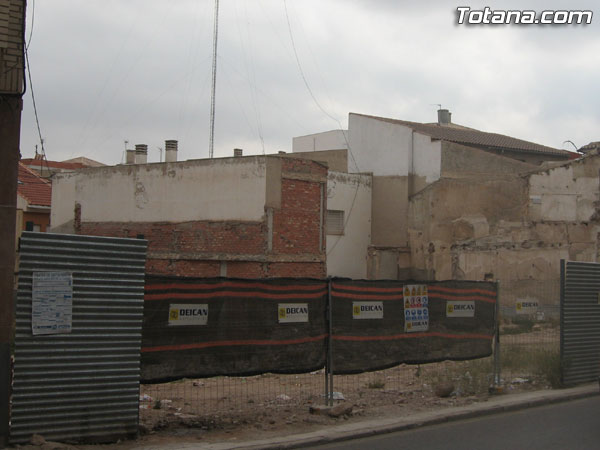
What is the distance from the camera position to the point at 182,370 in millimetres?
8852

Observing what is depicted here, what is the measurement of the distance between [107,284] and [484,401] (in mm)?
6864

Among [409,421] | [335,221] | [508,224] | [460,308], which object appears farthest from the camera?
[335,221]

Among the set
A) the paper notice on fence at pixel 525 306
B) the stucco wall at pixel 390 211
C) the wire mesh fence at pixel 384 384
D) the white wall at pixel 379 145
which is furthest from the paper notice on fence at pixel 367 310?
the white wall at pixel 379 145

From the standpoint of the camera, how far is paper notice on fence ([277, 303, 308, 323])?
985 cm

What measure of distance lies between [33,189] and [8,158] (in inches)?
1351

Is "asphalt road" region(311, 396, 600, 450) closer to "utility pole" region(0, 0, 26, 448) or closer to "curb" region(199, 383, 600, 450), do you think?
"curb" region(199, 383, 600, 450)

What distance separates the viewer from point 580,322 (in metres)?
13.2

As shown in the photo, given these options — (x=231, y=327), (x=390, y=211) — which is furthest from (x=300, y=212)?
(x=231, y=327)

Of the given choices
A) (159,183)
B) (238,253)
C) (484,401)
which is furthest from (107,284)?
(159,183)

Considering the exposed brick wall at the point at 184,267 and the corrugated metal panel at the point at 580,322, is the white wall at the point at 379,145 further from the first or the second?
the corrugated metal panel at the point at 580,322

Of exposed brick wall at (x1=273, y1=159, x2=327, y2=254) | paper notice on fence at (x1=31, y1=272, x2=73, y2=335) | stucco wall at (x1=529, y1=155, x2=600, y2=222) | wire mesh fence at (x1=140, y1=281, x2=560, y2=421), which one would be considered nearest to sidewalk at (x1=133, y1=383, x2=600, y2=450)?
wire mesh fence at (x1=140, y1=281, x2=560, y2=421)

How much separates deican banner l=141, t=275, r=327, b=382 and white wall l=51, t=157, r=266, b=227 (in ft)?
58.3

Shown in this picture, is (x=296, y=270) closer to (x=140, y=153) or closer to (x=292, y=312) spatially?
(x=140, y=153)

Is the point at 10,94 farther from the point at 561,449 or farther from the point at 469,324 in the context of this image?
the point at 469,324
